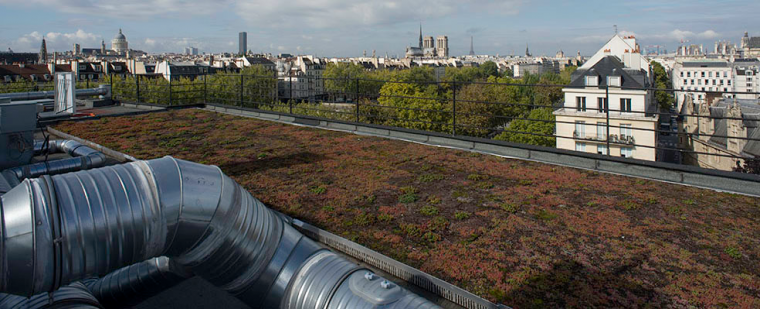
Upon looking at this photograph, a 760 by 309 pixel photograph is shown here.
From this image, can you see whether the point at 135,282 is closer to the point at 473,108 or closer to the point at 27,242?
the point at 27,242

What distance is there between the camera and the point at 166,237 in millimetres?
2414

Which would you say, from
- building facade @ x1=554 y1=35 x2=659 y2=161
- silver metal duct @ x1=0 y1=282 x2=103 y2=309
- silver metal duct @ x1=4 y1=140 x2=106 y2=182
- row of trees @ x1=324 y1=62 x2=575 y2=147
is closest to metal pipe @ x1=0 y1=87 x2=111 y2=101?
silver metal duct @ x1=4 y1=140 x2=106 y2=182

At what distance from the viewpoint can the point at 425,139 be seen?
26.6 feet

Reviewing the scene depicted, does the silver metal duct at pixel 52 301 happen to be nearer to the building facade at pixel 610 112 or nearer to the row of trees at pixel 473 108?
the row of trees at pixel 473 108

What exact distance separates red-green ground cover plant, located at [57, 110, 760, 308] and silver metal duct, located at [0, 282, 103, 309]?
2.05 m

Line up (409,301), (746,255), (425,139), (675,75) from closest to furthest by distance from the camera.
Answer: (409,301) → (746,255) → (425,139) → (675,75)

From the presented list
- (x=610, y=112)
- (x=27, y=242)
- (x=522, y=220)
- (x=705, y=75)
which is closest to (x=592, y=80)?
(x=610, y=112)

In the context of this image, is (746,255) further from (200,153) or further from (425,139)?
(200,153)

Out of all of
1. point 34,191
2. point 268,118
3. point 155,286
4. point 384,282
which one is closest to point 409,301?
point 384,282

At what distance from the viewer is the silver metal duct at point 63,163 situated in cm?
567

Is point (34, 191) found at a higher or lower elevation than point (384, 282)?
higher

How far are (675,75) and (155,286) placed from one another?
529ft

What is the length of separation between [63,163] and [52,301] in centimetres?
446

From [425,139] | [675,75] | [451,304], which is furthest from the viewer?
[675,75]
